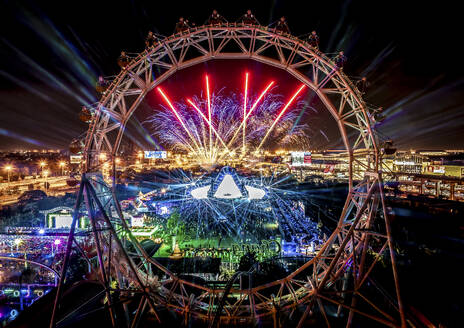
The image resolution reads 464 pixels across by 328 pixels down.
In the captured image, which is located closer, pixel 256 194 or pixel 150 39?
pixel 150 39

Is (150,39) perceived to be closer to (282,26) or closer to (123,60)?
(123,60)

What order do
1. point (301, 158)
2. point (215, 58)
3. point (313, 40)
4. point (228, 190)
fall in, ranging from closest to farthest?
1. point (313, 40)
2. point (215, 58)
3. point (228, 190)
4. point (301, 158)

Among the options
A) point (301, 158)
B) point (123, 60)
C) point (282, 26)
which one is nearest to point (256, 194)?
point (282, 26)

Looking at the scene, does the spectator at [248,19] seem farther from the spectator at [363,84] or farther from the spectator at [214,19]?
the spectator at [363,84]

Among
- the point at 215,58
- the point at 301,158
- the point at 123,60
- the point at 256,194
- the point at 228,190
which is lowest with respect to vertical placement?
the point at 256,194

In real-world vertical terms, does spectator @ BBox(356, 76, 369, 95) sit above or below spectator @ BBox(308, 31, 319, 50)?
below

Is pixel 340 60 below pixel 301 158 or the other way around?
the other way around

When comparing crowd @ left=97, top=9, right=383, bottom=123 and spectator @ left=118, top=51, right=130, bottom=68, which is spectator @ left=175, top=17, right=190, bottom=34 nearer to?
crowd @ left=97, top=9, right=383, bottom=123

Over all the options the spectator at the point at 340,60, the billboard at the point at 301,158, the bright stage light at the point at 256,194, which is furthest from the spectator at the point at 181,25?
the billboard at the point at 301,158

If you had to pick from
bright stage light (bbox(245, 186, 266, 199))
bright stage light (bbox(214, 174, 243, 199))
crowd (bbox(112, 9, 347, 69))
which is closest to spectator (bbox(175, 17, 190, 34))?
crowd (bbox(112, 9, 347, 69))
